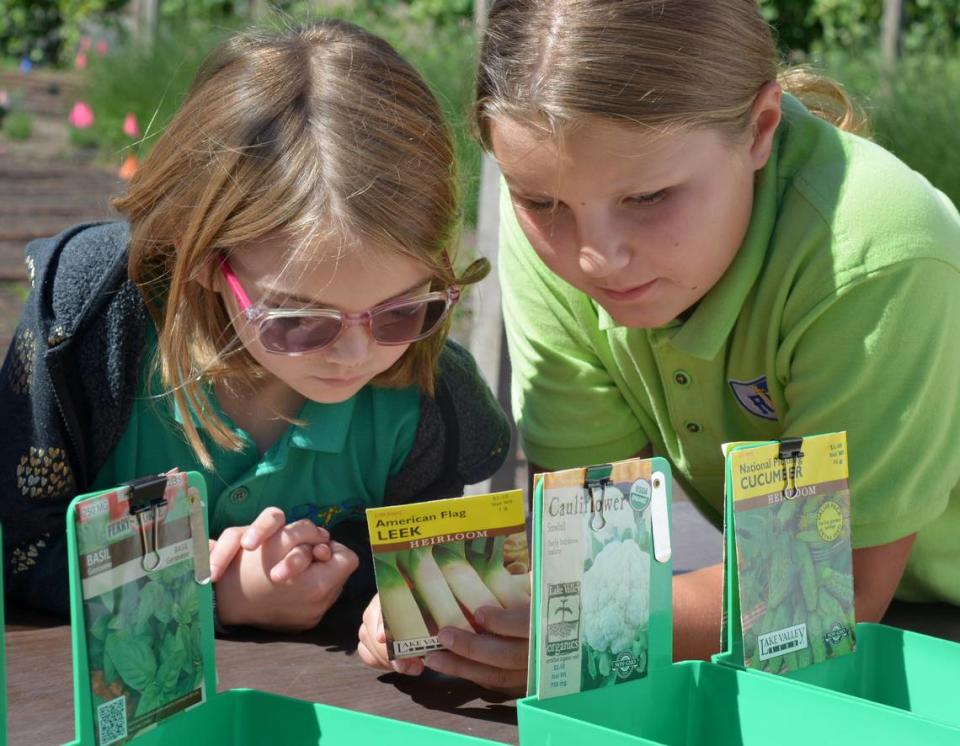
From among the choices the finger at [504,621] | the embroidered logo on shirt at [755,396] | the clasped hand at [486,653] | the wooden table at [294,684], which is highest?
the embroidered logo on shirt at [755,396]

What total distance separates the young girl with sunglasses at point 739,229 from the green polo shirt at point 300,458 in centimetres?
31

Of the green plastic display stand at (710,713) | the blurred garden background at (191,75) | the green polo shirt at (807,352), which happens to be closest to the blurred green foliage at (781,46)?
the blurred garden background at (191,75)

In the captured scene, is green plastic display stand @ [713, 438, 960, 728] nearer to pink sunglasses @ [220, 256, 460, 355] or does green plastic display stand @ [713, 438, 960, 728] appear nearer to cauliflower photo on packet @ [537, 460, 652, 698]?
cauliflower photo on packet @ [537, 460, 652, 698]

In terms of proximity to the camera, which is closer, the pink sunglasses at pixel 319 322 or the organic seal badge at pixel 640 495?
the organic seal badge at pixel 640 495

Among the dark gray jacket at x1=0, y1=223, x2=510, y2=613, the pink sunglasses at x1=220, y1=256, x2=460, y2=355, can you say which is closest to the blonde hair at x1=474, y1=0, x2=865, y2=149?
the pink sunglasses at x1=220, y1=256, x2=460, y2=355

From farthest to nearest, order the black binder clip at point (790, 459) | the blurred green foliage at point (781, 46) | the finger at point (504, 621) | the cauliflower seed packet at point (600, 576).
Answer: the blurred green foliage at point (781, 46) < the finger at point (504, 621) < the black binder clip at point (790, 459) < the cauliflower seed packet at point (600, 576)

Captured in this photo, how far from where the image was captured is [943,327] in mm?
1307

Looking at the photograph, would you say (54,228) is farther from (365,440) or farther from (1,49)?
(1,49)

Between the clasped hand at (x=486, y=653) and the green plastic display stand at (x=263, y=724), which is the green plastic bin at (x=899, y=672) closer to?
the clasped hand at (x=486, y=653)

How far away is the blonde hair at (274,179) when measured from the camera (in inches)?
50.8

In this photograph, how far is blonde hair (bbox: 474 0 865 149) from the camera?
123cm

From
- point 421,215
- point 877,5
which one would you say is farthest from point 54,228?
point 421,215

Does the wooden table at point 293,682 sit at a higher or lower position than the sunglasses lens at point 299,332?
lower

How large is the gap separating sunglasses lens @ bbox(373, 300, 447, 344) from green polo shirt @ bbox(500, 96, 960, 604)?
0.82 feet
